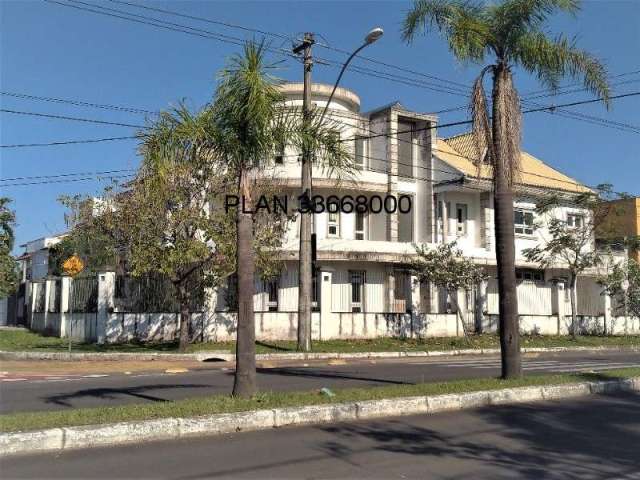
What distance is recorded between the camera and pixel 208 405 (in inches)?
347

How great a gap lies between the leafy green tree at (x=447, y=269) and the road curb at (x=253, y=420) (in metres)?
13.4

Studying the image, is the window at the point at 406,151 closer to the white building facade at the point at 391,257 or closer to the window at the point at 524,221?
the white building facade at the point at 391,257

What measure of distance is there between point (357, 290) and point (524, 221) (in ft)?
36.2

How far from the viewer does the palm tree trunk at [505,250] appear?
12.4 m

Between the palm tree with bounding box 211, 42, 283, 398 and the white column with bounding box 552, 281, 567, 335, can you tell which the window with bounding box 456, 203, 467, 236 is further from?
the palm tree with bounding box 211, 42, 283, 398

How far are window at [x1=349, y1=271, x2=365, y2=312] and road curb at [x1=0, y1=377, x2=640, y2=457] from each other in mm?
16914

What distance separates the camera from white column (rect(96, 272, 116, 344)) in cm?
2364

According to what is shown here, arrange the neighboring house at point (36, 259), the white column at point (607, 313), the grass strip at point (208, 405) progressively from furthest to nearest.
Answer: the neighboring house at point (36, 259)
the white column at point (607, 313)
the grass strip at point (208, 405)

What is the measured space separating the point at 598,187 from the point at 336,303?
41.9 feet

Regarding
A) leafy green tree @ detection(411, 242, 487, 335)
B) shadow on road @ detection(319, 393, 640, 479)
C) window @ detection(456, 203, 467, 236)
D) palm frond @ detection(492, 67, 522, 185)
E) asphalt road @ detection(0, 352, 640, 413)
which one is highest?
window @ detection(456, 203, 467, 236)

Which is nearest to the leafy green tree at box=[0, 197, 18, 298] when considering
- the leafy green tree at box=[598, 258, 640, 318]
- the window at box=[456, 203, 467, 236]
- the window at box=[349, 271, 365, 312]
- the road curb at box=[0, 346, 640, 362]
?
the road curb at box=[0, 346, 640, 362]

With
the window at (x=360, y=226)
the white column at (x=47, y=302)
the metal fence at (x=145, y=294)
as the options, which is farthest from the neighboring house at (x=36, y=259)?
the window at (x=360, y=226)

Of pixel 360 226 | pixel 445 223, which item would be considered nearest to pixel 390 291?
pixel 360 226

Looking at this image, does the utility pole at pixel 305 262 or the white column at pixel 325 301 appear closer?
the utility pole at pixel 305 262
